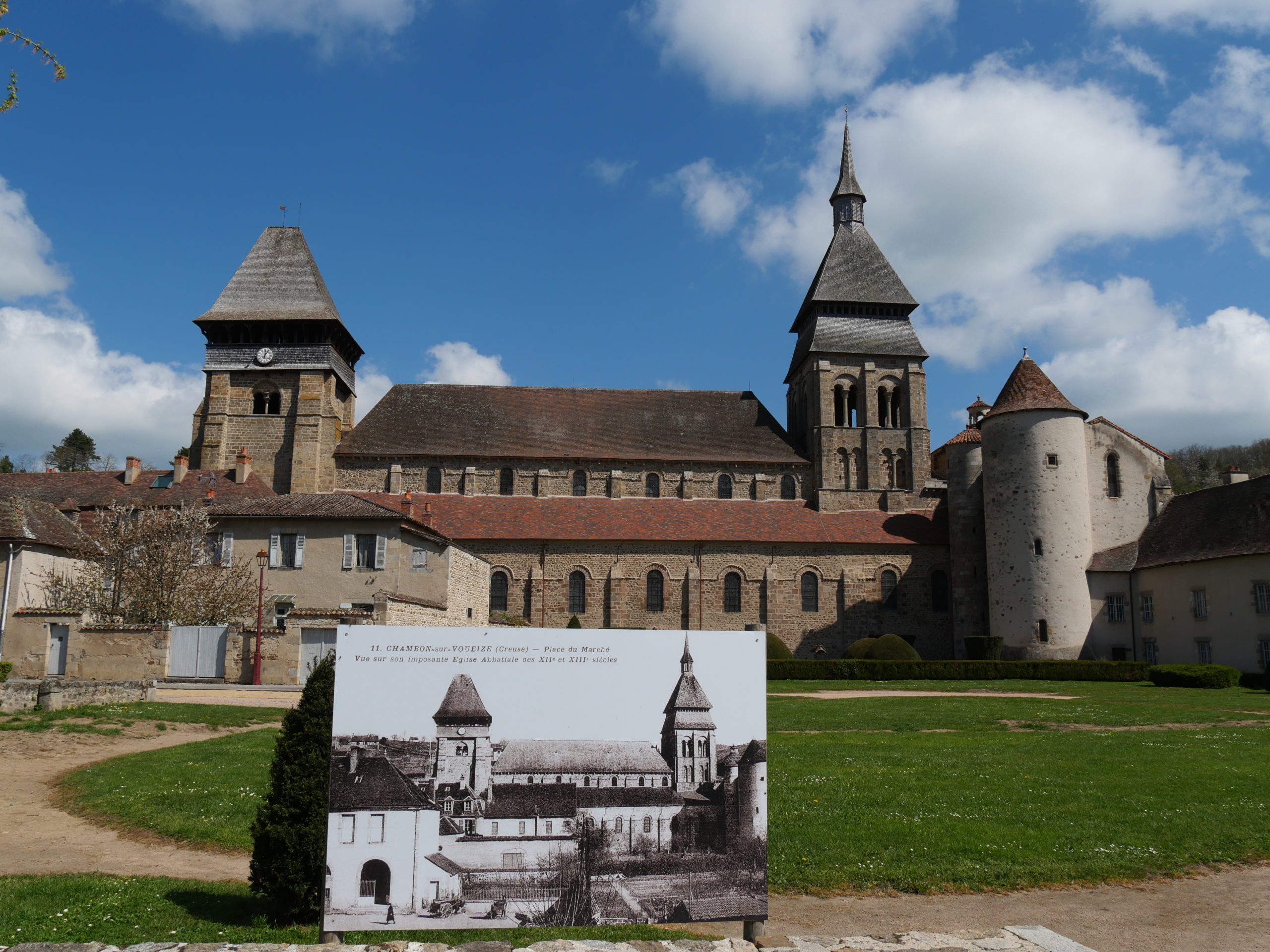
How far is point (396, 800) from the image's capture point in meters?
5.20

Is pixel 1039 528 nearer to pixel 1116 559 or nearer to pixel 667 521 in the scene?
pixel 1116 559

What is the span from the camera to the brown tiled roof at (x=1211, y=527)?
30.5m

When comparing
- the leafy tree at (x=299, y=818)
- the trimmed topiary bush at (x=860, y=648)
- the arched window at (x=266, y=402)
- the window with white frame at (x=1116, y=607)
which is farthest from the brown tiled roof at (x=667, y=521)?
the leafy tree at (x=299, y=818)

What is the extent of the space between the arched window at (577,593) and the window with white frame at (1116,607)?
2103 centimetres

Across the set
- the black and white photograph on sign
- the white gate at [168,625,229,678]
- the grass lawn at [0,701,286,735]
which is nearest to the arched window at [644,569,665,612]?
the white gate at [168,625,229,678]

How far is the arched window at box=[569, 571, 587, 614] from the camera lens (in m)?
37.4

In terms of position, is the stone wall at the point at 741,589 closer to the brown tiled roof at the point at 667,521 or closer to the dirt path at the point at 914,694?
the brown tiled roof at the point at 667,521

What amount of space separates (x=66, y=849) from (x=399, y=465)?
33.3m

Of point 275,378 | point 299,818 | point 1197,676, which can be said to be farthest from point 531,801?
point 275,378

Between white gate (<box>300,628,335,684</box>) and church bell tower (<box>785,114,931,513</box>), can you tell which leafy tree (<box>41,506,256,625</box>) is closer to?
white gate (<box>300,628,335,684</box>)

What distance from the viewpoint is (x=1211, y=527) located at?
32.7 m

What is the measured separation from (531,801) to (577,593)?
32494 millimetres

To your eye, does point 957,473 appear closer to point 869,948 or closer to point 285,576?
point 285,576

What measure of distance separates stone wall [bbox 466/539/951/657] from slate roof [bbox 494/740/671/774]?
31.4m
